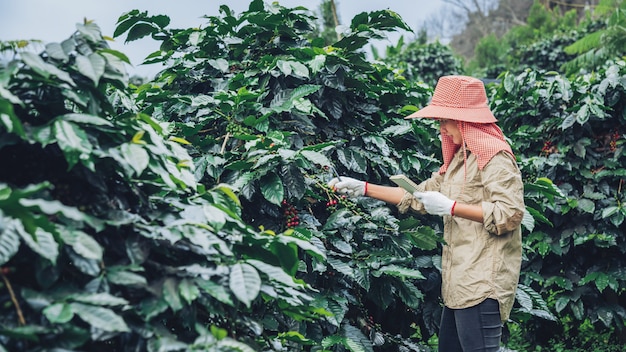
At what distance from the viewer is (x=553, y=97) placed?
387 cm

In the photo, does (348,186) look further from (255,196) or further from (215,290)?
(215,290)

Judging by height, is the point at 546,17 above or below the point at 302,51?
below

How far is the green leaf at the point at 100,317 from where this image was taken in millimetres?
1211

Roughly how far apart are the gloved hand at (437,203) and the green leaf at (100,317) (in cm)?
141

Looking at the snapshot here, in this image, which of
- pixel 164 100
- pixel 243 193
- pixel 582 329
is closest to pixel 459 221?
pixel 243 193

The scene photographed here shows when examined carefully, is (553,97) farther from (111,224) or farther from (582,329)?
(111,224)

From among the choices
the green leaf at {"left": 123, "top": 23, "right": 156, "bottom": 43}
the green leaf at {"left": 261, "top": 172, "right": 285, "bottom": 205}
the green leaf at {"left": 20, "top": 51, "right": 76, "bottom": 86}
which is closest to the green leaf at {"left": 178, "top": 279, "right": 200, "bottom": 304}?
the green leaf at {"left": 20, "top": 51, "right": 76, "bottom": 86}

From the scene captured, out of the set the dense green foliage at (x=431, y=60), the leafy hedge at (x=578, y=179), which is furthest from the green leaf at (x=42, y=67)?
the dense green foliage at (x=431, y=60)

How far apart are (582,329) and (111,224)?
4228 millimetres

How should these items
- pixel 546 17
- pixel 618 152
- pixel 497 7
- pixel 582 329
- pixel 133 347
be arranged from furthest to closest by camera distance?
pixel 497 7, pixel 546 17, pixel 582 329, pixel 618 152, pixel 133 347

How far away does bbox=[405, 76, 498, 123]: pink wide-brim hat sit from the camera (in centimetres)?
242

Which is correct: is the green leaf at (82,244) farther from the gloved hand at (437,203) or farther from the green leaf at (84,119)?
the gloved hand at (437,203)

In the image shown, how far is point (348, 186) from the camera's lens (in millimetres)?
2469

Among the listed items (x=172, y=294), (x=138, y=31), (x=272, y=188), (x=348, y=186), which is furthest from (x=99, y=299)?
(x=138, y=31)
